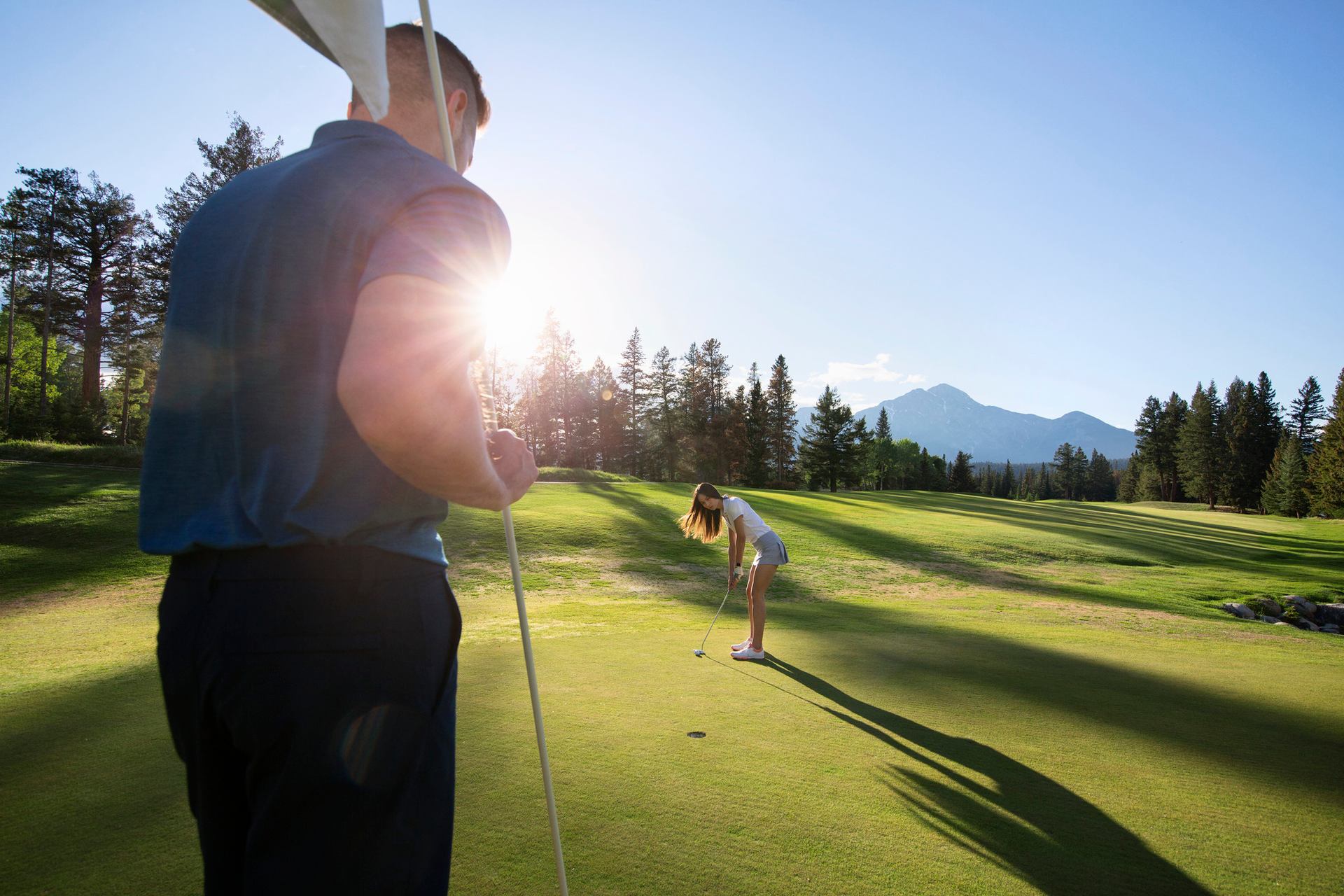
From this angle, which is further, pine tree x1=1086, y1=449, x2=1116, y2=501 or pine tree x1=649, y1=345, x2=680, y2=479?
pine tree x1=1086, y1=449, x2=1116, y2=501

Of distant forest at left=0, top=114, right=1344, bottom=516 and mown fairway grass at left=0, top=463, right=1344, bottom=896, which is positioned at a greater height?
distant forest at left=0, top=114, right=1344, bottom=516

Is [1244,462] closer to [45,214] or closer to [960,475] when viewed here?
[960,475]

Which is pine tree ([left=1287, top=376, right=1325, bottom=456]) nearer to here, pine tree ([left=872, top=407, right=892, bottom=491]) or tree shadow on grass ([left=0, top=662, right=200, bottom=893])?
pine tree ([left=872, top=407, right=892, bottom=491])

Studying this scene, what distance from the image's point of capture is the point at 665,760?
3.85 metres

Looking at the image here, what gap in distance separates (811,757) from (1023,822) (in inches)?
45.2

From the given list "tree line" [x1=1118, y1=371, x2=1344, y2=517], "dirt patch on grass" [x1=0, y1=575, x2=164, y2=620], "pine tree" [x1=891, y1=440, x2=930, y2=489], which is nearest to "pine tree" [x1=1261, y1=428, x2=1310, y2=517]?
"tree line" [x1=1118, y1=371, x2=1344, y2=517]

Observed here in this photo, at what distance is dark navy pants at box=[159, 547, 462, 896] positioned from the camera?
1124 mm

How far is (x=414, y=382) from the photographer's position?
3.79 ft

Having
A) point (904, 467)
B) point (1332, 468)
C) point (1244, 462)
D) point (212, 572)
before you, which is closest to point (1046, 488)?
point (904, 467)

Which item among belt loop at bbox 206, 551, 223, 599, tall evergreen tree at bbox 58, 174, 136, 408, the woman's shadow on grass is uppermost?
tall evergreen tree at bbox 58, 174, 136, 408

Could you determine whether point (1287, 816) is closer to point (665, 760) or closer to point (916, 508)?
point (665, 760)

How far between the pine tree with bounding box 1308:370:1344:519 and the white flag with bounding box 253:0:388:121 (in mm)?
70540

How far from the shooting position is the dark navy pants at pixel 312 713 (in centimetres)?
112

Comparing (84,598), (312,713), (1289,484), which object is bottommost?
(84,598)
